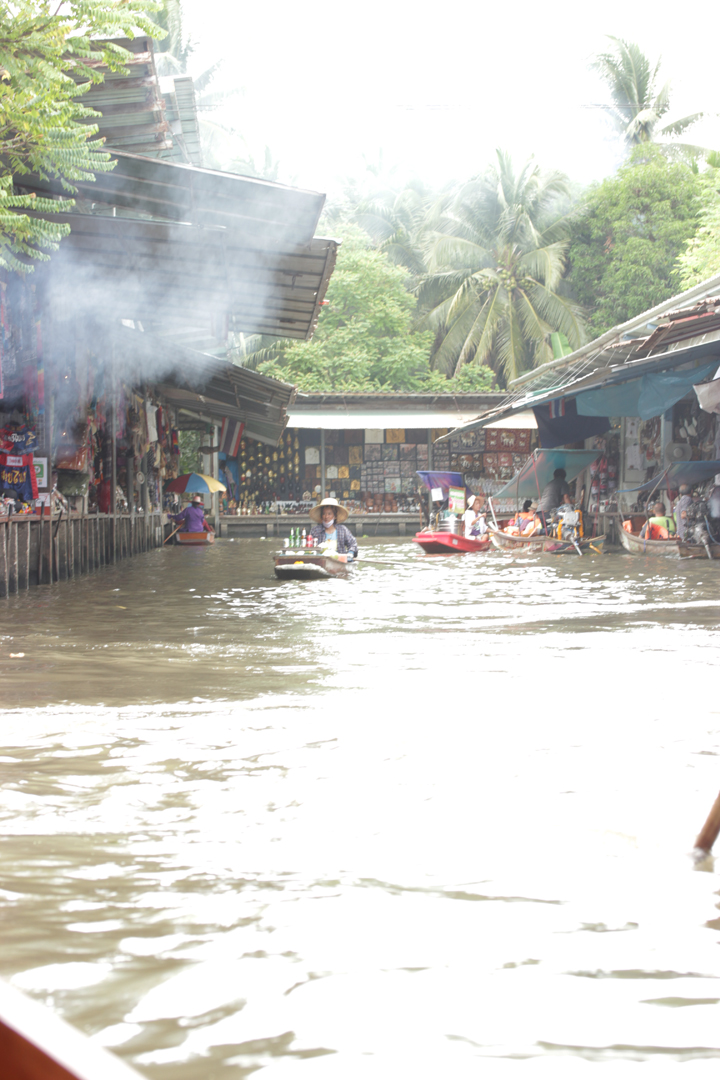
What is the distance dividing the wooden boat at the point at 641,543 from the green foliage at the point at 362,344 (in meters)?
12.9

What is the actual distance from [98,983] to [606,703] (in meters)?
3.40

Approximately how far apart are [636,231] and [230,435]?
50.8 ft

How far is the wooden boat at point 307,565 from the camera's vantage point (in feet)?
40.9

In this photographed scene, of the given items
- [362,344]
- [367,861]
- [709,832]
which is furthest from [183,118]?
[709,832]

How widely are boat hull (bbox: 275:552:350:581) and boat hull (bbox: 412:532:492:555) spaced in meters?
5.56

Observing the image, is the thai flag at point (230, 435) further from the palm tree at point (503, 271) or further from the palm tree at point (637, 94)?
the palm tree at point (637, 94)

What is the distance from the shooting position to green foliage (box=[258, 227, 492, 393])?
1207 inches

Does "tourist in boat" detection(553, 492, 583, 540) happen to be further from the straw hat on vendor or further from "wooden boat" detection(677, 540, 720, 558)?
the straw hat on vendor

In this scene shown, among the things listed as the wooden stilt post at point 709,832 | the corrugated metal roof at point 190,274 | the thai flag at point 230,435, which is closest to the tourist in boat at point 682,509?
the corrugated metal roof at point 190,274

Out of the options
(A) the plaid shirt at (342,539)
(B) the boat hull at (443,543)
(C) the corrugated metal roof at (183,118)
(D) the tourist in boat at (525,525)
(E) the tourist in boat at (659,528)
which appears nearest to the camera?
(A) the plaid shirt at (342,539)

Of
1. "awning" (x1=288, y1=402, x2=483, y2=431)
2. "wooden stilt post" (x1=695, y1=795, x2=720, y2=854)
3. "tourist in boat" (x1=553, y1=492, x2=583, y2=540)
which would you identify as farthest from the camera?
"awning" (x1=288, y1=402, x2=483, y2=431)

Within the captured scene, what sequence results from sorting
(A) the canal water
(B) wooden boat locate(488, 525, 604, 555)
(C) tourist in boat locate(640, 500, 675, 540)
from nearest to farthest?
(A) the canal water → (C) tourist in boat locate(640, 500, 675, 540) → (B) wooden boat locate(488, 525, 604, 555)

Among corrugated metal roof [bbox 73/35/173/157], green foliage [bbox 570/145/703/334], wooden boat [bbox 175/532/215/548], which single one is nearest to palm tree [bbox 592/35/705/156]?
green foliage [bbox 570/145/703/334]

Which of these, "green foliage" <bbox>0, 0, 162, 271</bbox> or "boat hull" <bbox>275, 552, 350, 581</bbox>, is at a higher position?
"green foliage" <bbox>0, 0, 162, 271</bbox>
